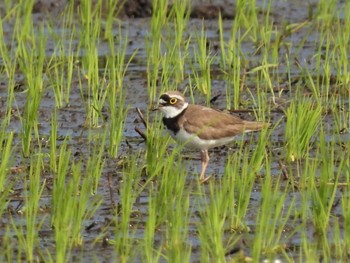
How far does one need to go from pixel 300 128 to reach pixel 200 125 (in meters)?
0.68

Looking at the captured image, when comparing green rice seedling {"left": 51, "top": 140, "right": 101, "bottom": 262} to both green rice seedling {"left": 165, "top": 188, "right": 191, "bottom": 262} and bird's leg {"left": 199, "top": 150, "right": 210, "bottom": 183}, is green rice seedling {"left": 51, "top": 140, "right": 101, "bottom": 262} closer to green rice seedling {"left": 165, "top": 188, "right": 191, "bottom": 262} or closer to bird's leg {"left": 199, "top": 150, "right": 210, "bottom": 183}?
green rice seedling {"left": 165, "top": 188, "right": 191, "bottom": 262}

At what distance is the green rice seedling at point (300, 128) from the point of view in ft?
28.6

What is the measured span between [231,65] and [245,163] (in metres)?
3.51

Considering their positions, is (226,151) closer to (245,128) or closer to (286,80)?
(245,128)

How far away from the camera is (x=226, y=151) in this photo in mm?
9531

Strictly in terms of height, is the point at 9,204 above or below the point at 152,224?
below

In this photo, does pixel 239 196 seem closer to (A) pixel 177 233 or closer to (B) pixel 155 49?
(A) pixel 177 233

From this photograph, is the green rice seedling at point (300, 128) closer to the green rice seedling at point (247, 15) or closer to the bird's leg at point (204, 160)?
the bird's leg at point (204, 160)

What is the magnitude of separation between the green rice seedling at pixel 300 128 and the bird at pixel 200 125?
187 mm

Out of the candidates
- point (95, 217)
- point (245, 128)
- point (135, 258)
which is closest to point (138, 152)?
point (245, 128)

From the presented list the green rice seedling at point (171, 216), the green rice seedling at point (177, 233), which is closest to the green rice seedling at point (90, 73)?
the green rice seedling at point (171, 216)

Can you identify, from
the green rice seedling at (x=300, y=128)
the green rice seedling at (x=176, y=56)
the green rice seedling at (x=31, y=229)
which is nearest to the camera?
the green rice seedling at (x=31, y=229)

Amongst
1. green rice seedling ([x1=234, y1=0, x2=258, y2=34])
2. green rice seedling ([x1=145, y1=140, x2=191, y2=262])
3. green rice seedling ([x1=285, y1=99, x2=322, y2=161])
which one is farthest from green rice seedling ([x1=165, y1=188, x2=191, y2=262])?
green rice seedling ([x1=234, y1=0, x2=258, y2=34])

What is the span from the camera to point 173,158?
766cm
